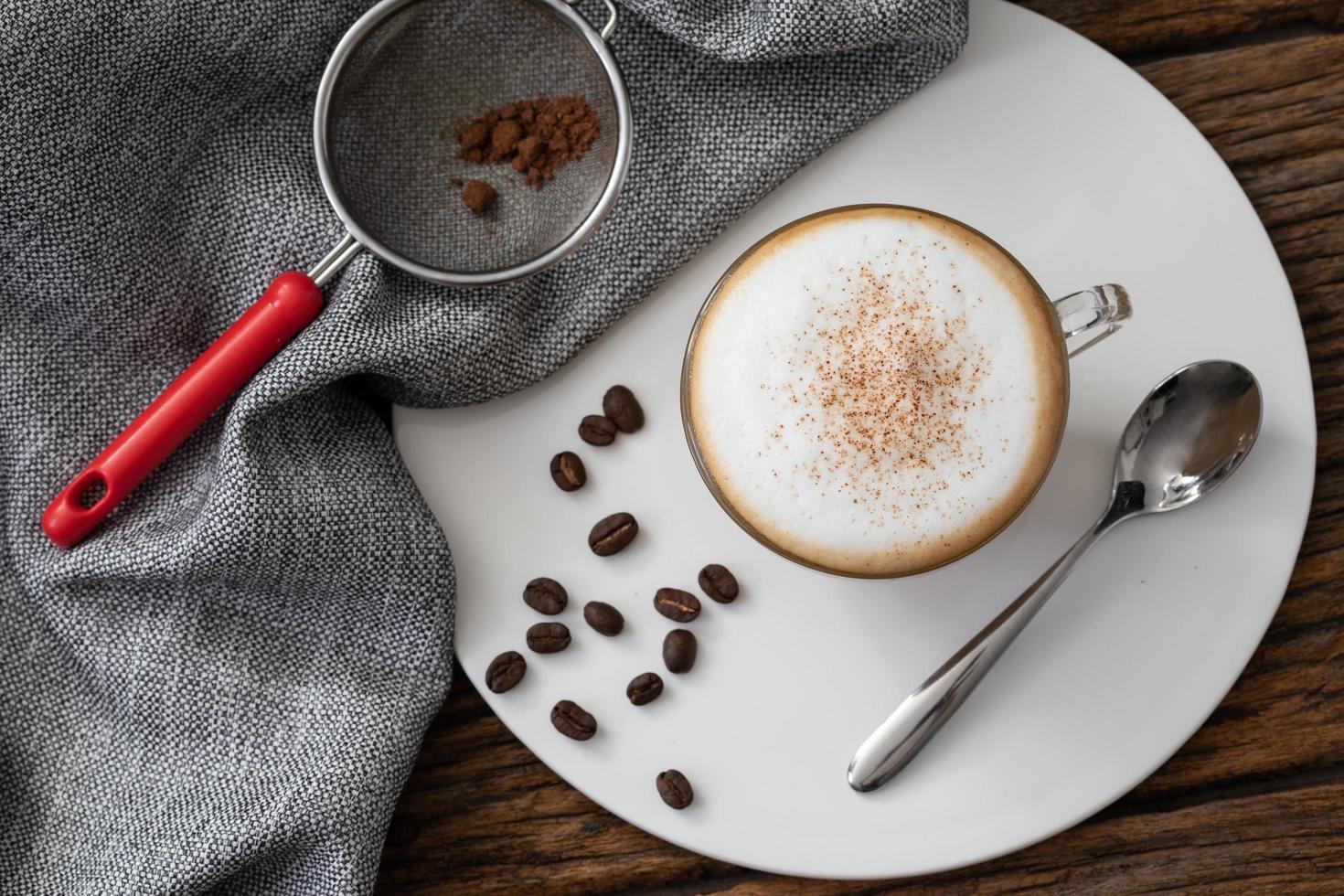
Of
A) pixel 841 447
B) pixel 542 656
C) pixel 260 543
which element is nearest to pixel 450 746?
pixel 542 656

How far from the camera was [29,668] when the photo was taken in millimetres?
1033

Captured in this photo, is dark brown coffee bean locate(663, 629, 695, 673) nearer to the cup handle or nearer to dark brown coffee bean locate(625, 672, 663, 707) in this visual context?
dark brown coffee bean locate(625, 672, 663, 707)

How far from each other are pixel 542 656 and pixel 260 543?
290 mm

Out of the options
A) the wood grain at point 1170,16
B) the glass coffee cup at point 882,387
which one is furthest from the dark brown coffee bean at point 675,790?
the wood grain at point 1170,16

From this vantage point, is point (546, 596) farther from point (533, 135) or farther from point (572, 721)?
point (533, 135)

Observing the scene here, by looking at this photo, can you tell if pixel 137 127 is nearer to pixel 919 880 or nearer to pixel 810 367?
pixel 810 367

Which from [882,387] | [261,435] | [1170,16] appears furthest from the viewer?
[1170,16]

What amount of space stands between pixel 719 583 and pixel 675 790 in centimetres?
21

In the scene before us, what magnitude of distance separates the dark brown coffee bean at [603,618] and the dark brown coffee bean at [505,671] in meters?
0.08

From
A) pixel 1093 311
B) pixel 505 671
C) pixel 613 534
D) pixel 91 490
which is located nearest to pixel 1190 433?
pixel 1093 311

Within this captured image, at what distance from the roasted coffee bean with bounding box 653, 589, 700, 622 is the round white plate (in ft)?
0.05

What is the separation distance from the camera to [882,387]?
882mm

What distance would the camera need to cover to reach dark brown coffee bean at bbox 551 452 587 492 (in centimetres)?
103

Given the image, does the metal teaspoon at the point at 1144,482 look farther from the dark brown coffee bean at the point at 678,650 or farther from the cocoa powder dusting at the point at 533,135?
the cocoa powder dusting at the point at 533,135
